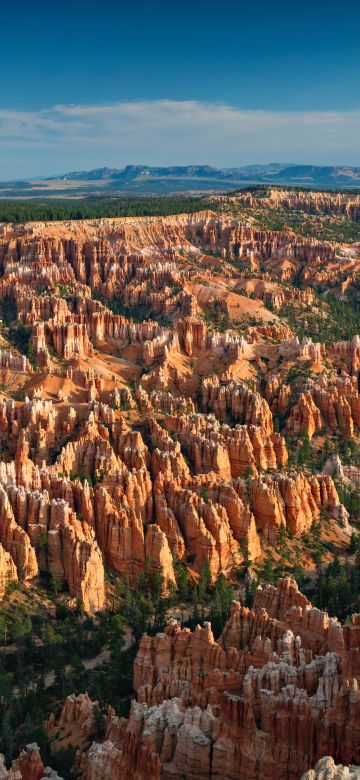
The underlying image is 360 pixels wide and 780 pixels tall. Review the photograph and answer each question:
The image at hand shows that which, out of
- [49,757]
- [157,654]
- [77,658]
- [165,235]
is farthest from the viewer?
[165,235]

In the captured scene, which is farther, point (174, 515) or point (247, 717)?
point (174, 515)

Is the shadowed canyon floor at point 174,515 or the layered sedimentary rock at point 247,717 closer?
the layered sedimentary rock at point 247,717

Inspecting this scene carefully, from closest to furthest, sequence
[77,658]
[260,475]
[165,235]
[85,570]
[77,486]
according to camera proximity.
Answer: [77,658] → [85,570] → [77,486] → [260,475] → [165,235]

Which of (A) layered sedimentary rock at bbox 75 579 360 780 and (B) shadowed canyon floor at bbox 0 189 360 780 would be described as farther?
(B) shadowed canyon floor at bbox 0 189 360 780

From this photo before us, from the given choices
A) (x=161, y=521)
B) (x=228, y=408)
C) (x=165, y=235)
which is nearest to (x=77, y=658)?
(x=161, y=521)

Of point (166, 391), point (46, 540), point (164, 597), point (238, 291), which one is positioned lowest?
point (164, 597)

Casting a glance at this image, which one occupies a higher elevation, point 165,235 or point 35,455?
point 165,235

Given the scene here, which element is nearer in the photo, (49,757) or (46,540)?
(49,757)

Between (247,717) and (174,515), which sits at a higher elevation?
(247,717)

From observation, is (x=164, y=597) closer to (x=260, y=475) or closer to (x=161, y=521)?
(x=161, y=521)

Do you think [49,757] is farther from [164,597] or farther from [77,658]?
[164,597]
